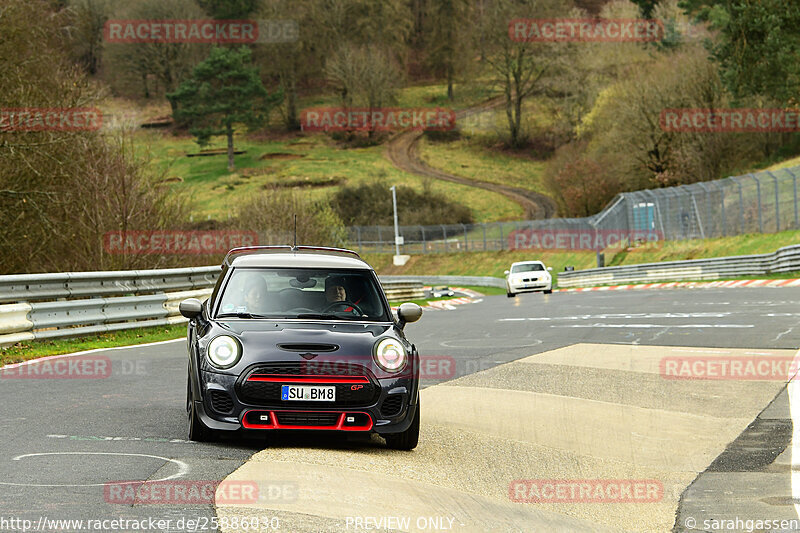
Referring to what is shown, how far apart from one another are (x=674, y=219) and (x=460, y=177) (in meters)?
62.0

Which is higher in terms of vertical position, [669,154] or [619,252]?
[669,154]

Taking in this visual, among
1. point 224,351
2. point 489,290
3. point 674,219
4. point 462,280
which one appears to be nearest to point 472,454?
point 224,351

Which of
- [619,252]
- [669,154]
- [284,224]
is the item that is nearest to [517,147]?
[669,154]

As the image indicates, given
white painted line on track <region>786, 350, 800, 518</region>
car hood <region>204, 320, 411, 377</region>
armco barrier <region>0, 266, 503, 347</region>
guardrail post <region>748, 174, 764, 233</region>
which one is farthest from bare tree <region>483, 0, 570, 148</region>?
car hood <region>204, 320, 411, 377</region>

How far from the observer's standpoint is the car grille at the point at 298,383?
736 centimetres

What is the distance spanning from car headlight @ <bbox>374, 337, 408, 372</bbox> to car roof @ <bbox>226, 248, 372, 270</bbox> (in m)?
1.33

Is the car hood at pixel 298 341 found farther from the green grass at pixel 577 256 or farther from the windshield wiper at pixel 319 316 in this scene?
the green grass at pixel 577 256

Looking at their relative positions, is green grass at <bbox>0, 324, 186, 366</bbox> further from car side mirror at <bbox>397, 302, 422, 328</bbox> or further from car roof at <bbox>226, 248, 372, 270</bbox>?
car side mirror at <bbox>397, 302, 422, 328</bbox>

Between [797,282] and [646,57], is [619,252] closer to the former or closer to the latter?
[797,282]

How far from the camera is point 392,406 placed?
25.0 feet

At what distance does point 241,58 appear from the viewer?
111438mm

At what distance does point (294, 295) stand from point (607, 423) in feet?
11.3

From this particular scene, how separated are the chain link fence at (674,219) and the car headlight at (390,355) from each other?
32.6 metres

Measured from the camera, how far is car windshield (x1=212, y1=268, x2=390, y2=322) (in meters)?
8.43
